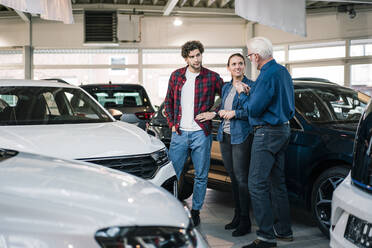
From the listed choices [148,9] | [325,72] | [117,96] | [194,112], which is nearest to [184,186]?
[194,112]

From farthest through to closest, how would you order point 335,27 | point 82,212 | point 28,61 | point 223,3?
point 28,61 → point 223,3 → point 335,27 → point 82,212

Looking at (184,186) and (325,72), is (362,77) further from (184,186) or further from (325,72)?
(184,186)

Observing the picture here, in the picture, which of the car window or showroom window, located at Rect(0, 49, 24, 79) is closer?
the car window

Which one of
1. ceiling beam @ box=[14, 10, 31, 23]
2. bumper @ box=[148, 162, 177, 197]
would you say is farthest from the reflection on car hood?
ceiling beam @ box=[14, 10, 31, 23]

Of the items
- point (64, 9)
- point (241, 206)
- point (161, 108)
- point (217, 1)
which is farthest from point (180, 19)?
point (241, 206)

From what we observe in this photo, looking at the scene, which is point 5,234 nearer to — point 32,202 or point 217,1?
point 32,202

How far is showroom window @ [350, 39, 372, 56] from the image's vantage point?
45.9 feet

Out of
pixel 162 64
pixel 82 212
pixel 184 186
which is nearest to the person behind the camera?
pixel 82 212

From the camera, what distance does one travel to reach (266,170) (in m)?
3.66

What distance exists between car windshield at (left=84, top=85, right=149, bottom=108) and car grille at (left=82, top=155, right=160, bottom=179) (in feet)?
14.4

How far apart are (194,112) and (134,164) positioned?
1.00m

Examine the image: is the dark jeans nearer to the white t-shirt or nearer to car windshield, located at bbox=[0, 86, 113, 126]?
the white t-shirt

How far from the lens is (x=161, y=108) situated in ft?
19.5

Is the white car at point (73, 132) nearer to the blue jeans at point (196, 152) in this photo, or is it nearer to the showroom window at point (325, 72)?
the blue jeans at point (196, 152)
